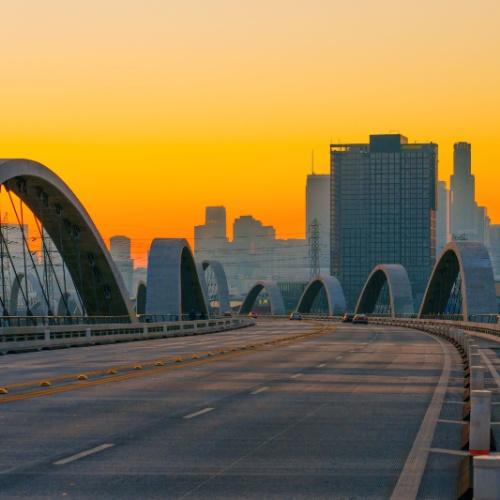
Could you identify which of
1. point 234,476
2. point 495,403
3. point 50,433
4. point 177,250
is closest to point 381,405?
point 495,403

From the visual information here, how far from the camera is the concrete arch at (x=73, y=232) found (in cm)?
6969

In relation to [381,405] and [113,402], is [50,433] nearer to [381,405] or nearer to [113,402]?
[113,402]

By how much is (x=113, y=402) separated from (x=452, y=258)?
110562 millimetres

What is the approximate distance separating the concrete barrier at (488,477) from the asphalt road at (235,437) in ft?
9.58

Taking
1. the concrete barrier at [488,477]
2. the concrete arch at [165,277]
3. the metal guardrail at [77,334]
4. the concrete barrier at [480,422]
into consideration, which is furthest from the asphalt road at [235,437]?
the concrete arch at [165,277]

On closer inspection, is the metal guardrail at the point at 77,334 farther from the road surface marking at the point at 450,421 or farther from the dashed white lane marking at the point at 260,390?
the road surface marking at the point at 450,421

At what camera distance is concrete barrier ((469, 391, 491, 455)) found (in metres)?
13.4

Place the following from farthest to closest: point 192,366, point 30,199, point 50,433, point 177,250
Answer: point 177,250 → point 30,199 → point 192,366 → point 50,433

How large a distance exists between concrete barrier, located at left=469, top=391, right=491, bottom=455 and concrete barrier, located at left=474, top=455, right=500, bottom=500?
3978 mm

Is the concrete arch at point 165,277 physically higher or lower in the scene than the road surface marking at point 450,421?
higher

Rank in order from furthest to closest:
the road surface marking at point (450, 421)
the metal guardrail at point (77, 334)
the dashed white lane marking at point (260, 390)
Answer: the metal guardrail at point (77, 334)
the dashed white lane marking at point (260, 390)
the road surface marking at point (450, 421)

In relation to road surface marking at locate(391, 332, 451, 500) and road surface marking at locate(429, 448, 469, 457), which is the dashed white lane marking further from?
road surface marking at locate(429, 448, 469, 457)

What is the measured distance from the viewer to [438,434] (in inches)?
695

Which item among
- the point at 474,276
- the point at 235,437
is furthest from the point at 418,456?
the point at 474,276
